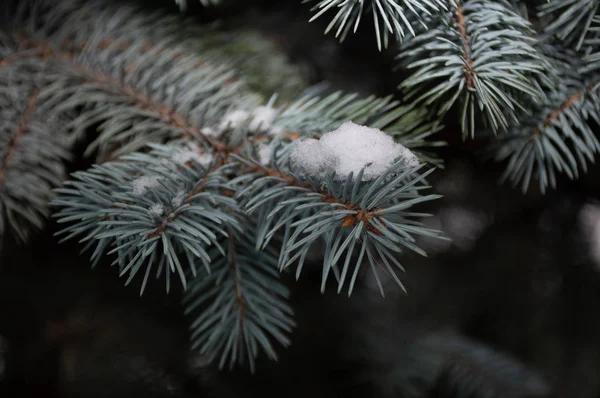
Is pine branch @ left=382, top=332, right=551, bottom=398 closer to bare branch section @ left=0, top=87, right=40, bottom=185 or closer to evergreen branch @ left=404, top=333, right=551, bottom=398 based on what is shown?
evergreen branch @ left=404, top=333, right=551, bottom=398

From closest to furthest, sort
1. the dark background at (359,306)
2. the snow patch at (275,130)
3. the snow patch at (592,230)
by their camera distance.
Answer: the snow patch at (275,130) < the dark background at (359,306) < the snow patch at (592,230)

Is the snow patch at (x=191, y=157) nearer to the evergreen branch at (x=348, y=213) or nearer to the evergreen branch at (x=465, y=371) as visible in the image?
the evergreen branch at (x=348, y=213)

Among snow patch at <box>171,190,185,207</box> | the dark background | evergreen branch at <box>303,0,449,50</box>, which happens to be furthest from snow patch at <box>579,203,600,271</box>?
snow patch at <box>171,190,185,207</box>

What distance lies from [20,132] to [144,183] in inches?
7.0

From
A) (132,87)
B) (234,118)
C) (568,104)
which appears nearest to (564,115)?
(568,104)

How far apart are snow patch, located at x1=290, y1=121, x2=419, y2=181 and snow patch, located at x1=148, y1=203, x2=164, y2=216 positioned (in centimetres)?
10

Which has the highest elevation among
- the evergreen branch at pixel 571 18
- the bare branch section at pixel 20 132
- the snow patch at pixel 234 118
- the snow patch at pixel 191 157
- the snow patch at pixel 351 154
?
the evergreen branch at pixel 571 18

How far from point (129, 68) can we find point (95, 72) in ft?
0.10

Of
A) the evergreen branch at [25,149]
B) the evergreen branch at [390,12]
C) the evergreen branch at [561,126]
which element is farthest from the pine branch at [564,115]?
the evergreen branch at [25,149]

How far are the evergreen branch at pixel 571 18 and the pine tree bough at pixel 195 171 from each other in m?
0.12

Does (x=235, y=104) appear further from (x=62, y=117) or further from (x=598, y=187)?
(x=598, y=187)

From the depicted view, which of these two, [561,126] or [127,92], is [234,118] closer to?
[127,92]

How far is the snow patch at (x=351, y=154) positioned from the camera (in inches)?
11.5

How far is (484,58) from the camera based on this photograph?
0.32 meters
